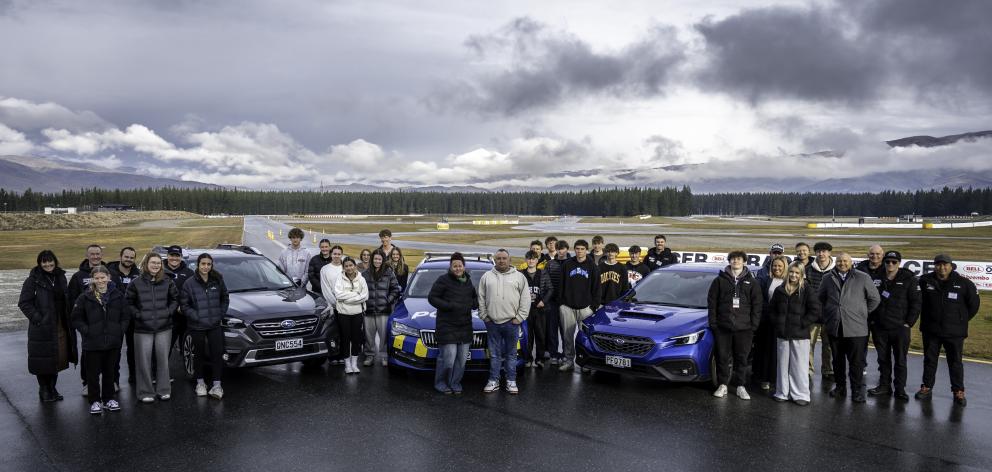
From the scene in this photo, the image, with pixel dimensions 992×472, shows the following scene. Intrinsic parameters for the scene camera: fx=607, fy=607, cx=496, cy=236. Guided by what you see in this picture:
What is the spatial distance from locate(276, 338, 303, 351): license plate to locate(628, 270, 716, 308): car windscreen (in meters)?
5.06

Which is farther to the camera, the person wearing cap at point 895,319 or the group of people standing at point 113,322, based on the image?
the person wearing cap at point 895,319

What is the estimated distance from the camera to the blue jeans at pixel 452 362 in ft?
26.8

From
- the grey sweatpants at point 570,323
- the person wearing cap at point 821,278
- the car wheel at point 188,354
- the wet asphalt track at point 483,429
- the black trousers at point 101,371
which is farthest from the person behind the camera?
the grey sweatpants at point 570,323

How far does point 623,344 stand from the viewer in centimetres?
827

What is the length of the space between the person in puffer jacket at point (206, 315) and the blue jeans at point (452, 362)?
287cm

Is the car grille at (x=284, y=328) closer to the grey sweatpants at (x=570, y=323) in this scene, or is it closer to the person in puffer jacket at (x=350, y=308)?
the person in puffer jacket at (x=350, y=308)

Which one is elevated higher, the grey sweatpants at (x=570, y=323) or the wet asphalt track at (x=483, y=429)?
the grey sweatpants at (x=570, y=323)

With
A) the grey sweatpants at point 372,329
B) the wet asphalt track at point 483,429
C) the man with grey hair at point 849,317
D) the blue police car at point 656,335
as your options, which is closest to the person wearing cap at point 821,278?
the man with grey hair at point 849,317

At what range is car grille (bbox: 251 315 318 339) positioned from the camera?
28.0ft

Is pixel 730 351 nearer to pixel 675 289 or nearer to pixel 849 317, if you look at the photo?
pixel 675 289

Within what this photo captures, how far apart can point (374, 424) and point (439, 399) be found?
4.02 feet

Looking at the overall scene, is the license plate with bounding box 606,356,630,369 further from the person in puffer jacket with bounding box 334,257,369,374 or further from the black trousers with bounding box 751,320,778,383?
the person in puffer jacket with bounding box 334,257,369,374

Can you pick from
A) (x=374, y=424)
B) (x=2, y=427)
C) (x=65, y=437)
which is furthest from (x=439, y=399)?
(x=2, y=427)

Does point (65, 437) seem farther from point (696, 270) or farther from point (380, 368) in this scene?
point (696, 270)
